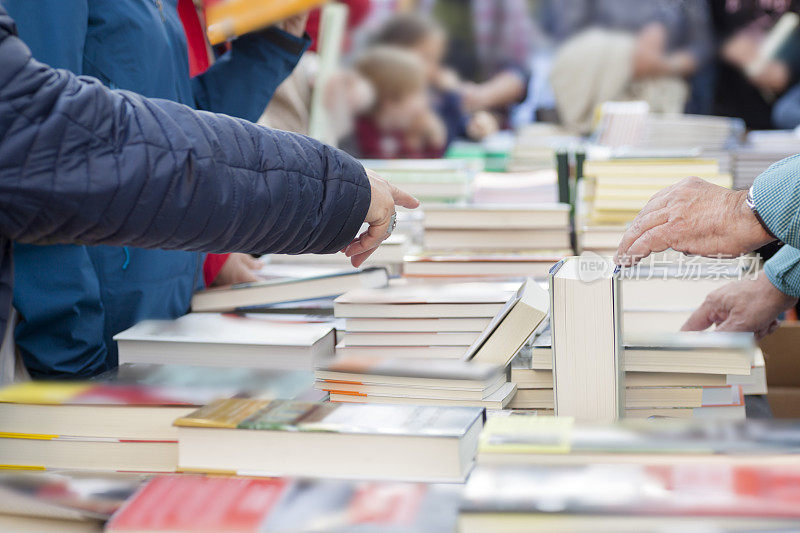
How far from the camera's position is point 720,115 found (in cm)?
633

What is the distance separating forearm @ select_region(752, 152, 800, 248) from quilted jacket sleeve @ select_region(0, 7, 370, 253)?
57 cm

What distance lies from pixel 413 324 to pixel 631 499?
57 centimetres

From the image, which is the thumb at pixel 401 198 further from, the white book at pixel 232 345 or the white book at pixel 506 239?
the white book at pixel 506 239

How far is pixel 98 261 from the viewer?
131 centimetres

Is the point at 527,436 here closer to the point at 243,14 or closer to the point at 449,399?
the point at 449,399

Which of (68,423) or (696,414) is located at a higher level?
(68,423)

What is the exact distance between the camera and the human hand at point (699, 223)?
115 cm

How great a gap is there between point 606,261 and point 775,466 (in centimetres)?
41

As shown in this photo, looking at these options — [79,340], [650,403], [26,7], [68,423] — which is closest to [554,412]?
[650,403]

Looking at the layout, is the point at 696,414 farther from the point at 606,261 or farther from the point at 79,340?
the point at 79,340

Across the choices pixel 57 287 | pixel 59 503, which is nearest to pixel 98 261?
pixel 57 287

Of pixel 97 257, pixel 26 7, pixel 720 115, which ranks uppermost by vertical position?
pixel 26 7

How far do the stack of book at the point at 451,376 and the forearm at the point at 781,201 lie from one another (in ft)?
1.06

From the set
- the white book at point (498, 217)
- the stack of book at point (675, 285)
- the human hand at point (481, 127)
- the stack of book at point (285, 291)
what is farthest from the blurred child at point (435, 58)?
the stack of book at point (285, 291)
